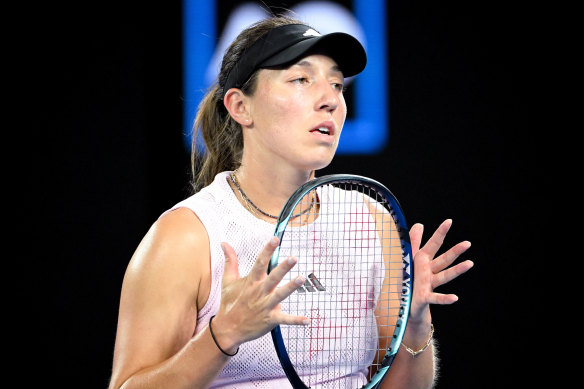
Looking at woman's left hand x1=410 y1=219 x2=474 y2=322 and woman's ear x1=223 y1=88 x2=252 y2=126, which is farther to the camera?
woman's ear x1=223 y1=88 x2=252 y2=126

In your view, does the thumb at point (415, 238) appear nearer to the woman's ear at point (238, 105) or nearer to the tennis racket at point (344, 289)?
the tennis racket at point (344, 289)

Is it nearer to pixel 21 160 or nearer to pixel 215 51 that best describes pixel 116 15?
pixel 215 51

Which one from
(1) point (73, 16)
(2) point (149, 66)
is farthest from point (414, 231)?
(1) point (73, 16)

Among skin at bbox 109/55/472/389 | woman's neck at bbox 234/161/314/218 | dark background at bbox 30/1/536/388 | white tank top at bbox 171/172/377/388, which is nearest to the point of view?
skin at bbox 109/55/472/389

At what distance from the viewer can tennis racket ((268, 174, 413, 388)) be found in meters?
1.57

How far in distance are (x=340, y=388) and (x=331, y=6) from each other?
1.77 metres

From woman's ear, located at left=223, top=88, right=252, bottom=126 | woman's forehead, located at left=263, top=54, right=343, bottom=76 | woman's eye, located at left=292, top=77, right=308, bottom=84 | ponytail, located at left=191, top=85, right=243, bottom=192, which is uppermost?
woman's forehead, located at left=263, top=54, right=343, bottom=76

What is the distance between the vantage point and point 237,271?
130 centimetres

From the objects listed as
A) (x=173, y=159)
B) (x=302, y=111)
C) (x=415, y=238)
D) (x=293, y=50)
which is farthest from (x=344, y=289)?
(x=173, y=159)

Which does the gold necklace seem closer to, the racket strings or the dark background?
the racket strings

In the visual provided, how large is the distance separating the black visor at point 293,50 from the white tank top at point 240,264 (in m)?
0.30

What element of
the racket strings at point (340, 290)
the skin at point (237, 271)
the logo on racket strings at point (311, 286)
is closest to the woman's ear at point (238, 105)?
the skin at point (237, 271)

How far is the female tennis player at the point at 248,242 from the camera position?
4.75 feet

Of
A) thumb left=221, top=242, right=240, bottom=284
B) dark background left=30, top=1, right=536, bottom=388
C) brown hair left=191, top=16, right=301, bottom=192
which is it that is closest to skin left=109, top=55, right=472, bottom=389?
thumb left=221, top=242, right=240, bottom=284
